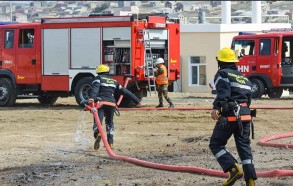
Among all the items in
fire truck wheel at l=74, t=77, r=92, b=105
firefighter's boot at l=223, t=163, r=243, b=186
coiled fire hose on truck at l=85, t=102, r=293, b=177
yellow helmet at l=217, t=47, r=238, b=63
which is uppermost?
yellow helmet at l=217, t=47, r=238, b=63

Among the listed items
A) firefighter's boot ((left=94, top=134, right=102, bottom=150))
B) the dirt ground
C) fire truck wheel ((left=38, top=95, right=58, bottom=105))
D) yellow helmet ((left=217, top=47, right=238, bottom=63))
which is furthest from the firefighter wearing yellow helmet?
yellow helmet ((left=217, top=47, right=238, bottom=63))

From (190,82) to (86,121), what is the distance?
28017 millimetres

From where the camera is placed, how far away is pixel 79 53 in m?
25.6

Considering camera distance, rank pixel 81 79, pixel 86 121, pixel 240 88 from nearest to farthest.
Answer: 1. pixel 240 88
2. pixel 86 121
3. pixel 81 79

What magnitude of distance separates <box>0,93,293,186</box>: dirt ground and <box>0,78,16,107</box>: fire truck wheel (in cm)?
72

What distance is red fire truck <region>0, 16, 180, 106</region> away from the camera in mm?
24859

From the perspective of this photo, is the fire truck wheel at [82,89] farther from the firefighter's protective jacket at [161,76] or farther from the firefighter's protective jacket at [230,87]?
the firefighter's protective jacket at [230,87]

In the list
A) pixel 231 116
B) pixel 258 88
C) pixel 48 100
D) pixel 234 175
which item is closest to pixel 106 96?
pixel 231 116

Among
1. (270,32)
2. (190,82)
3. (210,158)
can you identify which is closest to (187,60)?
(190,82)

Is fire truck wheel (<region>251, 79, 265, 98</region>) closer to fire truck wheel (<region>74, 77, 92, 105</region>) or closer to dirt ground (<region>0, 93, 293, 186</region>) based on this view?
dirt ground (<region>0, 93, 293, 186</region>)

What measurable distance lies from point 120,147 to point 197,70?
33.0 metres

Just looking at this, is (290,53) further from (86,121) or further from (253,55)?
(86,121)

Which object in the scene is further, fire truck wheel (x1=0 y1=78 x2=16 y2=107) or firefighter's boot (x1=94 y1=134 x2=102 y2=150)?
fire truck wheel (x1=0 y1=78 x2=16 y2=107)

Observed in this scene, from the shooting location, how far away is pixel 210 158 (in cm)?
1447
